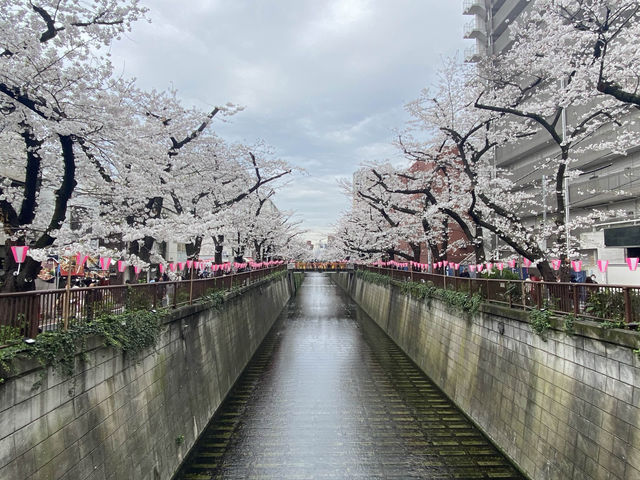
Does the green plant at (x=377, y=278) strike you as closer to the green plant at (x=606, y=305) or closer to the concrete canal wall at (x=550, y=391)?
the concrete canal wall at (x=550, y=391)

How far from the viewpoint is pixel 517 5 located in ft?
118

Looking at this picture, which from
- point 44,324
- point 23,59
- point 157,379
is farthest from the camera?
point 157,379

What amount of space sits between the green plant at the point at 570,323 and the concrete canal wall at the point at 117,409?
30.6ft

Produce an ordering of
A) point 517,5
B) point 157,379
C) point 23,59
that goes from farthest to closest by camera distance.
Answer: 1. point 517,5
2. point 157,379
3. point 23,59

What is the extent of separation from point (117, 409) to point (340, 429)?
8.14 metres

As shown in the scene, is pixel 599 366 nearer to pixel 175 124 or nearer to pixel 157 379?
pixel 157 379

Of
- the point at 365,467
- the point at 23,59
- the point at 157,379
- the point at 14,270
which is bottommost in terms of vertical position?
the point at 365,467

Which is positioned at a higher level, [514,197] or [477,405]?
[514,197]

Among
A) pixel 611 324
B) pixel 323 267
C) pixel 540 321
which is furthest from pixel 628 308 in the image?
pixel 323 267

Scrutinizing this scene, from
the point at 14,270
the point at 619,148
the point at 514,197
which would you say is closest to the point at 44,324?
the point at 14,270

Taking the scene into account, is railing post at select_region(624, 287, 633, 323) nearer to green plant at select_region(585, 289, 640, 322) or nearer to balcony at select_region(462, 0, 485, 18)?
green plant at select_region(585, 289, 640, 322)

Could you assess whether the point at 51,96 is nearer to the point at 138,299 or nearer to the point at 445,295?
the point at 138,299

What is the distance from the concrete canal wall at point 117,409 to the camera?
5.23m

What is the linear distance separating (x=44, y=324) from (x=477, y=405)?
12590mm
